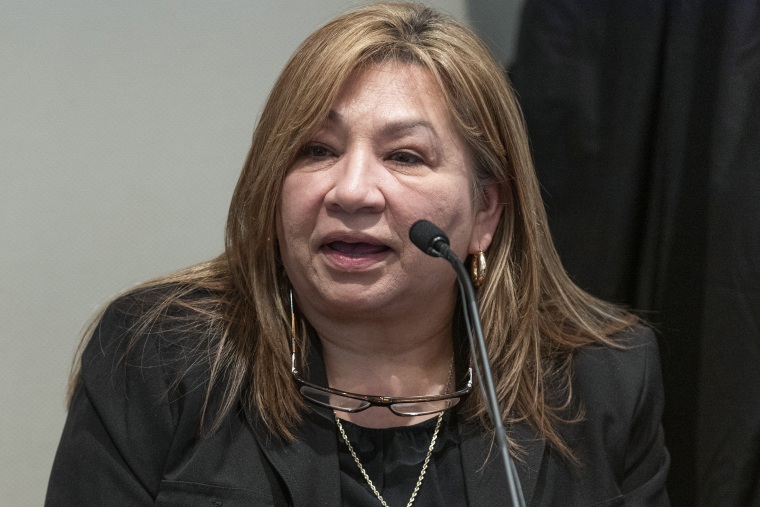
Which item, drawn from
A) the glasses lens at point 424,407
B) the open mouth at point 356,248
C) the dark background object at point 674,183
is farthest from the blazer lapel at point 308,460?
the dark background object at point 674,183

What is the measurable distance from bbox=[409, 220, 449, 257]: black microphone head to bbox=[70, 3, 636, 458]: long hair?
35cm

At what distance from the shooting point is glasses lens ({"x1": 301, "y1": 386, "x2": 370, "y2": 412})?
5.32ft

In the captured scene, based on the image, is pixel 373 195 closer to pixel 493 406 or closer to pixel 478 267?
pixel 478 267

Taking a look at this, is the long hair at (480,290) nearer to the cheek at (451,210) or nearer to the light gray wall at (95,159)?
the cheek at (451,210)

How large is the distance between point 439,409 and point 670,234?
699 millimetres

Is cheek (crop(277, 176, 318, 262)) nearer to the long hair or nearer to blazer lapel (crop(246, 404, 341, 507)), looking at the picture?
the long hair

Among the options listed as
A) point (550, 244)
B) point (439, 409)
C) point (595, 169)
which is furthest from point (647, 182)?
point (439, 409)

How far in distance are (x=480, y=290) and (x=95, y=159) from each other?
0.83m

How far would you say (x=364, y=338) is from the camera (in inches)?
66.4

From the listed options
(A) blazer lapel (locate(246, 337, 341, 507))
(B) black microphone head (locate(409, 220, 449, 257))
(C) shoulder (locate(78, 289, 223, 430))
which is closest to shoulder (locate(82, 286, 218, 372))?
(C) shoulder (locate(78, 289, 223, 430))

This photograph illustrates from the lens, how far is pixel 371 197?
152 cm

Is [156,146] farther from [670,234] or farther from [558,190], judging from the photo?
[670,234]

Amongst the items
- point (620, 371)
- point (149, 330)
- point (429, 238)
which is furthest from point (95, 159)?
point (620, 371)

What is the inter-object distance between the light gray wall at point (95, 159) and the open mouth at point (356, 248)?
26.2 inches
